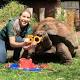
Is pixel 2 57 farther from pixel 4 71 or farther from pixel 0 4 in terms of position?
pixel 0 4

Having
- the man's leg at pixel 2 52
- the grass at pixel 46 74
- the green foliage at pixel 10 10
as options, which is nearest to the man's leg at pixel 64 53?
the grass at pixel 46 74

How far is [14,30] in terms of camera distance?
6.75m

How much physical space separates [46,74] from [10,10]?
603 cm

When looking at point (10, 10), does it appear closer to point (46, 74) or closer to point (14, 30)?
point (14, 30)

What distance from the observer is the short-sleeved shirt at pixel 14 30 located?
6720 millimetres

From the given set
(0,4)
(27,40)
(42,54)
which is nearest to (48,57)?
(42,54)

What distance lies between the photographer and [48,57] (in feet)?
25.3

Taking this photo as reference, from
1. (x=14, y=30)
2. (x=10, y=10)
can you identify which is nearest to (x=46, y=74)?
(x=14, y=30)

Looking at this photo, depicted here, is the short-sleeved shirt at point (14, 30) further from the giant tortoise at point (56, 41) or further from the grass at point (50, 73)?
the grass at point (50, 73)

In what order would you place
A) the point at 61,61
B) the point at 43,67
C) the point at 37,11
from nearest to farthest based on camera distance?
the point at 43,67
the point at 61,61
the point at 37,11

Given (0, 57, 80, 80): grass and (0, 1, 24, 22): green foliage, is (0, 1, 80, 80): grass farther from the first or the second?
(0, 1, 24, 22): green foliage

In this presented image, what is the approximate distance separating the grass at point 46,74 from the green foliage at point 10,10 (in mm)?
5128

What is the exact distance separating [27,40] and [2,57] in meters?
0.76

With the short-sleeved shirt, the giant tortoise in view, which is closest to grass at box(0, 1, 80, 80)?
the giant tortoise
